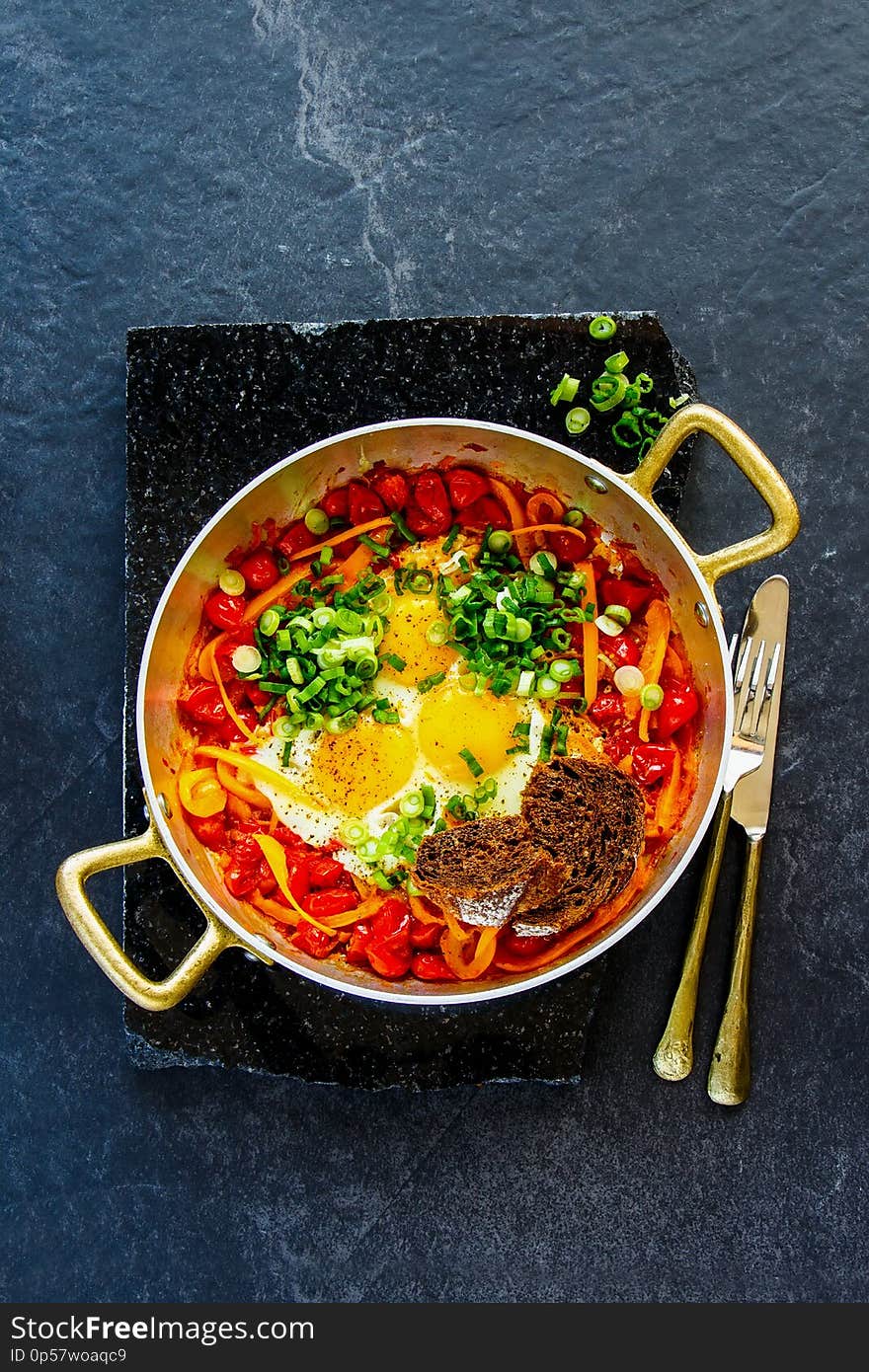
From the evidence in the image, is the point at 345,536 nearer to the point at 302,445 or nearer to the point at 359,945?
the point at 302,445

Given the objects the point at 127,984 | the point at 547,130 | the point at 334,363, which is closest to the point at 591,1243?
the point at 127,984

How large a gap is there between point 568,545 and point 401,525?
457 millimetres

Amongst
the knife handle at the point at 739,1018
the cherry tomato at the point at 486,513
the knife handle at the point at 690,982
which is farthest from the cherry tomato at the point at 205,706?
the knife handle at the point at 739,1018

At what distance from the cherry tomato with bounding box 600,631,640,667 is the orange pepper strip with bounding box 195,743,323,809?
35.0 inches

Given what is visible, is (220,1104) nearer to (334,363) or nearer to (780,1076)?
(780,1076)

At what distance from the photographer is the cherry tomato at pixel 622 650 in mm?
3338

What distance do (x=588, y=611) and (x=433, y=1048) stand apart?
1329 millimetres

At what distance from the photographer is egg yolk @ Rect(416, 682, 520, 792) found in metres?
3.25

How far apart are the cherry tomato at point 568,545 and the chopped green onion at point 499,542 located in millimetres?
110

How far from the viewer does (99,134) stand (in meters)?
3.75

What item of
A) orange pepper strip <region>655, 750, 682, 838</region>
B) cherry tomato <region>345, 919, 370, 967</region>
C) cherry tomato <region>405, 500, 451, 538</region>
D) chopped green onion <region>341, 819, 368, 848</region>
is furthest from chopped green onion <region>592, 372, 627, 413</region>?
cherry tomato <region>345, 919, 370, 967</region>

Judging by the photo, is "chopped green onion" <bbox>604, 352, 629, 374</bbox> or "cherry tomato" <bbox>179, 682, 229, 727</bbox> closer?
"cherry tomato" <bbox>179, 682, 229, 727</bbox>

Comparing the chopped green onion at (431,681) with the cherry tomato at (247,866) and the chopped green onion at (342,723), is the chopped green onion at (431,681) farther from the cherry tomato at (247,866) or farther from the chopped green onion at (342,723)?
the cherry tomato at (247,866)

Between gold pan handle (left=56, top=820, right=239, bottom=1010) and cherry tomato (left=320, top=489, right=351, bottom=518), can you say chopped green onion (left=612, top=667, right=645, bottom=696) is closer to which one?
cherry tomato (left=320, top=489, right=351, bottom=518)
